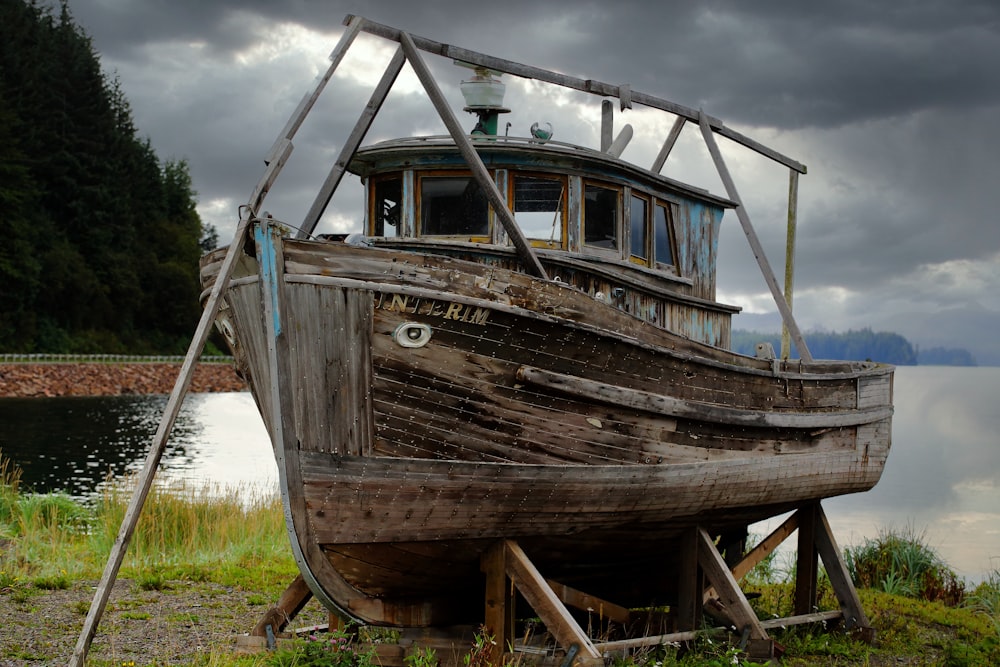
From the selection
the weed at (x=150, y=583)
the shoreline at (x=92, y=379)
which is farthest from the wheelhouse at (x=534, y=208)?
the shoreline at (x=92, y=379)

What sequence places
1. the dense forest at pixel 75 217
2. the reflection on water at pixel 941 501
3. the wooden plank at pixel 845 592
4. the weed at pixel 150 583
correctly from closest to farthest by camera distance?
1. the wooden plank at pixel 845 592
2. the weed at pixel 150 583
3. the reflection on water at pixel 941 501
4. the dense forest at pixel 75 217

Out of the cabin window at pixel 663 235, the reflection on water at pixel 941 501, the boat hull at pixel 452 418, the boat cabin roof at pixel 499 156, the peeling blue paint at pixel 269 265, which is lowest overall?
the reflection on water at pixel 941 501

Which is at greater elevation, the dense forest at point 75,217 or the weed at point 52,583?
the dense forest at point 75,217

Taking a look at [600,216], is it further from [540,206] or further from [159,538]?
[159,538]

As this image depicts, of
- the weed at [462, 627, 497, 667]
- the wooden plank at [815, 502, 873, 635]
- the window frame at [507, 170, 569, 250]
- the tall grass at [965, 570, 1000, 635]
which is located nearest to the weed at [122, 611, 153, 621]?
the weed at [462, 627, 497, 667]

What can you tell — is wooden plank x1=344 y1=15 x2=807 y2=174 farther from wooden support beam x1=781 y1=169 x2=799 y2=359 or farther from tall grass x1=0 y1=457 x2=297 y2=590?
tall grass x1=0 y1=457 x2=297 y2=590

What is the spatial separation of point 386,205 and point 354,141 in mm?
720

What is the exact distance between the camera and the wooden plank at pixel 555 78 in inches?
303

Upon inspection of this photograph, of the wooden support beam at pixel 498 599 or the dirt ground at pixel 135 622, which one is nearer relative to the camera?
the wooden support beam at pixel 498 599

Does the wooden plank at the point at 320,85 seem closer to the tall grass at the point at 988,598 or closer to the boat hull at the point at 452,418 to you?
the boat hull at the point at 452,418

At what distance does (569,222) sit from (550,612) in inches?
126


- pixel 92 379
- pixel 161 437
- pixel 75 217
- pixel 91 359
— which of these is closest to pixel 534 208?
pixel 161 437

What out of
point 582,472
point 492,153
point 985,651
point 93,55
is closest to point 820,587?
point 985,651

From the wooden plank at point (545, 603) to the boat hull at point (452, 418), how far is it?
8.0 inches
